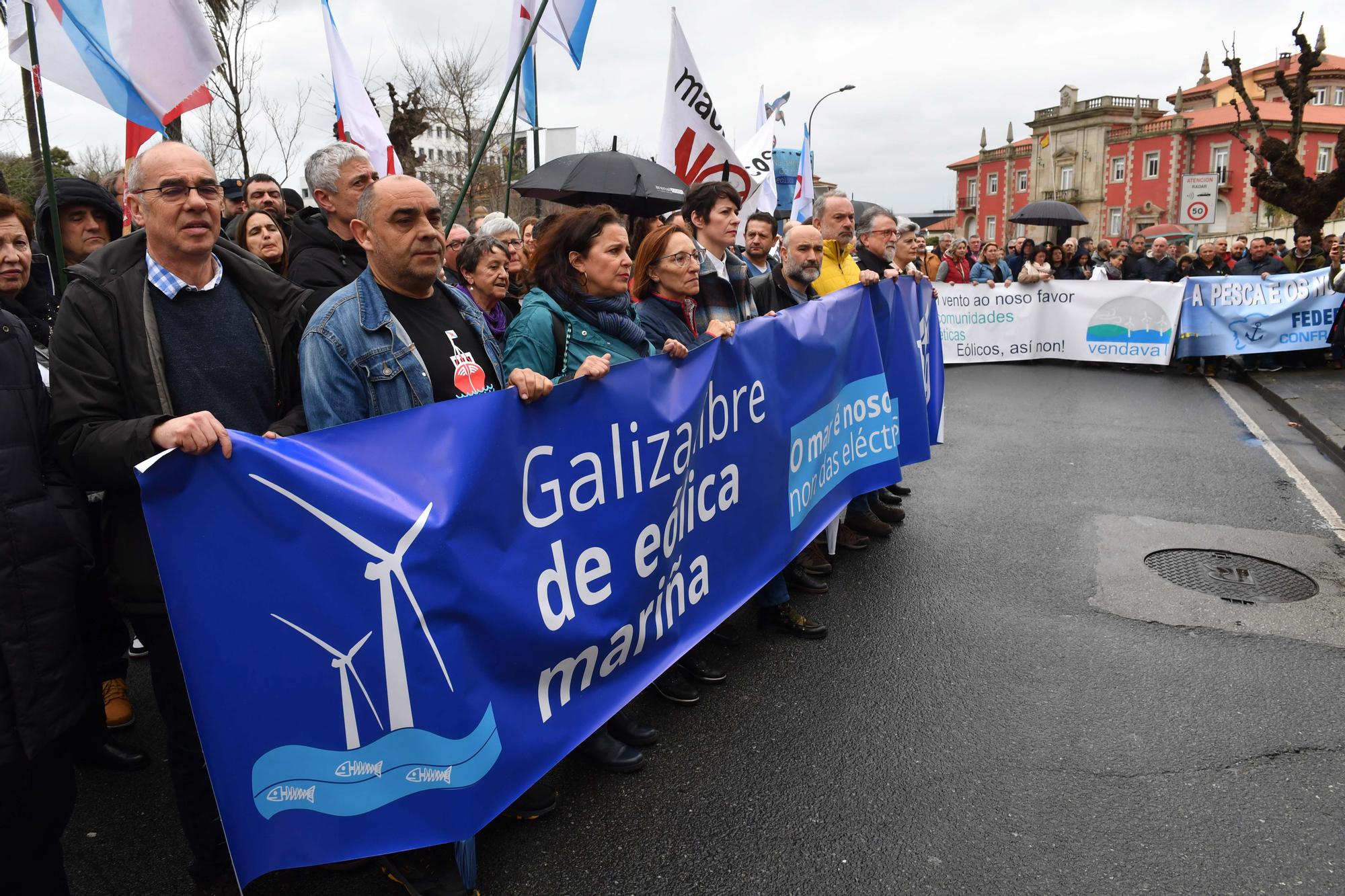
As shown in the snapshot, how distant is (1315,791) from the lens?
9.64 ft

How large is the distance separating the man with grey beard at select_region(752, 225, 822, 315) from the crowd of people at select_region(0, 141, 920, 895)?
127 centimetres

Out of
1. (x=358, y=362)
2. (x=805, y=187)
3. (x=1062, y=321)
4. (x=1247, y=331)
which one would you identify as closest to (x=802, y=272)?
(x=358, y=362)

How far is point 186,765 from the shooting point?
99.4 inches

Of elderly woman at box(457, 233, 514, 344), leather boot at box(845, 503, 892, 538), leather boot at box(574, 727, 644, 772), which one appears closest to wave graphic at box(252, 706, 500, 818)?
leather boot at box(574, 727, 644, 772)

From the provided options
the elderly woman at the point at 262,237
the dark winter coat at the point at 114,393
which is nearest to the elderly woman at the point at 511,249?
the elderly woman at the point at 262,237

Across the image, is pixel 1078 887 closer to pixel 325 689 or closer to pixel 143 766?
pixel 325 689

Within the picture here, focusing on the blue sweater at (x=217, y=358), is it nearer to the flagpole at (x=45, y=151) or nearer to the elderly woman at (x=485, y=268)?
the flagpole at (x=45, y=151)

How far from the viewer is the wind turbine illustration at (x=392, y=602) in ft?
7.32

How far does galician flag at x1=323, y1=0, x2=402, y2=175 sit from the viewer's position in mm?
5922

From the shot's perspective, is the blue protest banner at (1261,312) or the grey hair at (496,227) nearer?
the grey hair at (496,227)

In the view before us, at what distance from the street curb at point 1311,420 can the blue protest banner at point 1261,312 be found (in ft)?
3.14

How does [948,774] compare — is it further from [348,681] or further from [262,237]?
[262,237]

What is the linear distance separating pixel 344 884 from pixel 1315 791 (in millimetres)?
3044

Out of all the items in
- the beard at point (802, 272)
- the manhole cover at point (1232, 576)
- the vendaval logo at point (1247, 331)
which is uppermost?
the beard at point (802, 272)
